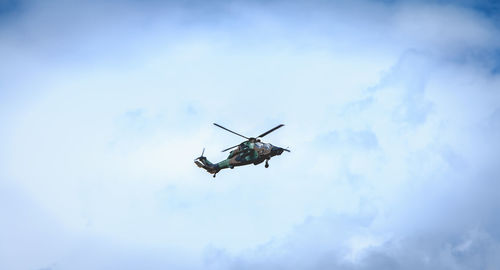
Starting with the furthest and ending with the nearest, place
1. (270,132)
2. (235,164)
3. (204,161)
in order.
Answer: (204,161), (235,164), (270,132)

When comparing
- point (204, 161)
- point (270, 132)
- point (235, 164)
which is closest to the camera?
point (270, 132)

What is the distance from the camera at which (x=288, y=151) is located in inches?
3757

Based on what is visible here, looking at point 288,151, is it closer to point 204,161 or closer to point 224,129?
point 224,129

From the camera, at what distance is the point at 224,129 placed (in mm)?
95062

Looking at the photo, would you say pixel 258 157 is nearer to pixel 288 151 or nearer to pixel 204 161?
pixel 288 151

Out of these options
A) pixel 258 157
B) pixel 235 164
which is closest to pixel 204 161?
pixel 235 164

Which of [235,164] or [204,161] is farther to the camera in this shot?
[204,161]

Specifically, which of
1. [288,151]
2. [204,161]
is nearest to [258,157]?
[288,151]

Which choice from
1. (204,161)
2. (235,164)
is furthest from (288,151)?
(204,161)

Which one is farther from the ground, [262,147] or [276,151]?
[262,147]

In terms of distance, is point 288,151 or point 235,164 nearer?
point 288,151

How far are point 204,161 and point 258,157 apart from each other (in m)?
17.8

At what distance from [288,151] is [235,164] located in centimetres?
1185

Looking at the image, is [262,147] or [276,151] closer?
[276,151]
